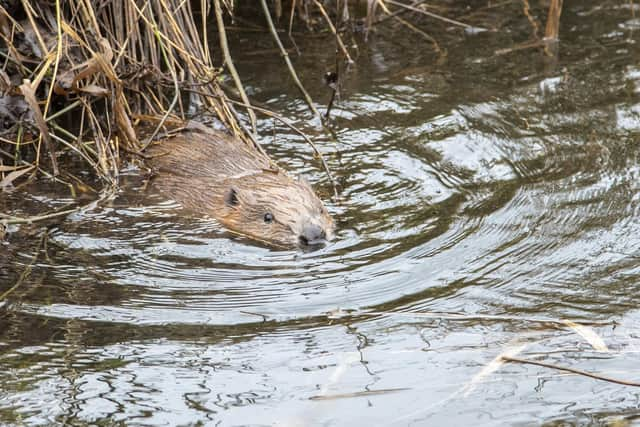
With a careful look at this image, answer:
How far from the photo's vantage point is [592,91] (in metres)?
6.08

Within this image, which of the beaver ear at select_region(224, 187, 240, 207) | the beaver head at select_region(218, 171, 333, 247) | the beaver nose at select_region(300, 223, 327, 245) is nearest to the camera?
the beaver nose at select_region(300, 223, 327, 245)

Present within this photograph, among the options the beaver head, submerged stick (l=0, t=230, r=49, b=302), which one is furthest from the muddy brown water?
the beaver head

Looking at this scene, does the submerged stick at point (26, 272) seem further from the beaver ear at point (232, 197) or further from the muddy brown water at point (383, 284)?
the beaver ear at point (232, 197)

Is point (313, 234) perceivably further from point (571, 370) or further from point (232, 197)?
point (571, 370)

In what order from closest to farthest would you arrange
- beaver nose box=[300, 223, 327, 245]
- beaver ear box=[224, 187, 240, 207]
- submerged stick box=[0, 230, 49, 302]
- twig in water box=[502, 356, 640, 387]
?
twig in water box=[502, 356, 640, 387] < submerged stick box=[0, 230, 49, 302] < beaver nose box=[300, 223, 327, 245] < beaver ear box=[224, 187, 240, 207]

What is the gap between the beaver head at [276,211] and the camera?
4.51m

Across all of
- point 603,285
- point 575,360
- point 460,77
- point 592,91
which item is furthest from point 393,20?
point 575,360

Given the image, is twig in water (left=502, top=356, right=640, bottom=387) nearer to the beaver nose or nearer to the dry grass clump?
the beaver nose

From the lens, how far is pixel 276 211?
15.3 ft

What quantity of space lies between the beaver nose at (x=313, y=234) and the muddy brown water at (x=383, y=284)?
3.4 inches

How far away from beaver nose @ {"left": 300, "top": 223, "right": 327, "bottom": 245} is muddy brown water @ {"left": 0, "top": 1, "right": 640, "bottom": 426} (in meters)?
0.09

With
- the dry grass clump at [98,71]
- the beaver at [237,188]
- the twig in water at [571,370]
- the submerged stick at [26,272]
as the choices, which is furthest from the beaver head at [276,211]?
the twig in water at [571,370]

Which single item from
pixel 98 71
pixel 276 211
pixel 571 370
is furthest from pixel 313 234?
pixel 571 370

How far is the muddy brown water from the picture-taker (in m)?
3.03
